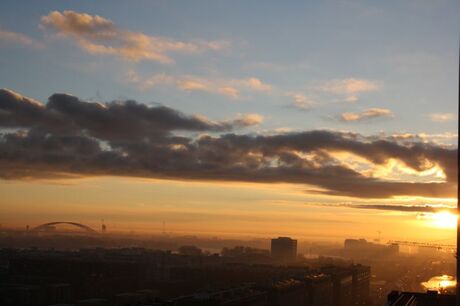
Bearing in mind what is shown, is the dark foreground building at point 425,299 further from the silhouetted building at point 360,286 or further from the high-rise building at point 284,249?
the high-rise building at point 284,249

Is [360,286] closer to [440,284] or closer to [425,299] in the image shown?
[440,284]

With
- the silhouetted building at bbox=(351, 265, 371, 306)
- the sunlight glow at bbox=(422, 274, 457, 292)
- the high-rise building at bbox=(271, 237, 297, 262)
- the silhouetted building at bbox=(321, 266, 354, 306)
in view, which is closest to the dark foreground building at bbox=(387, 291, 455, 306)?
the sunlight glow at bbox=(422, 274, 457, 292)

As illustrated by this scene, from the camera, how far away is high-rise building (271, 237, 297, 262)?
13957 centimetres

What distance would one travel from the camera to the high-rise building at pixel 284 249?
140 meters

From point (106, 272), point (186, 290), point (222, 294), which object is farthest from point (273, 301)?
point (106, 272)

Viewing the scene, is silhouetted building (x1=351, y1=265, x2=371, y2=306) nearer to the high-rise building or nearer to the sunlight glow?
the sunlight glow

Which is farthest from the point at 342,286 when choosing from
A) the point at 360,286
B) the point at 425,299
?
the point at 425,299

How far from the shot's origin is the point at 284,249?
141875 millimetres

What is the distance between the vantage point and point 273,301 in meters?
54.9

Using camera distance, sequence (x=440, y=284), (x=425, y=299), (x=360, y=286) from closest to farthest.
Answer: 1. (x=425, y=299)
2. (x=440, y=284)
3. (x=360, y=286)

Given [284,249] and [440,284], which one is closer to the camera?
[440,284]

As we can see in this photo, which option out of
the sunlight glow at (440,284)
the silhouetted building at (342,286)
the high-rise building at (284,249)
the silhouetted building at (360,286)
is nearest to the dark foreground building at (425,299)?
the sunlight glow at (440,284)

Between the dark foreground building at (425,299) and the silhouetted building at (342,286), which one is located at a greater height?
the dark foreground building at (425,299)

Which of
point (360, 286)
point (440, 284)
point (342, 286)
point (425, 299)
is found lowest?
point (360, 286)
